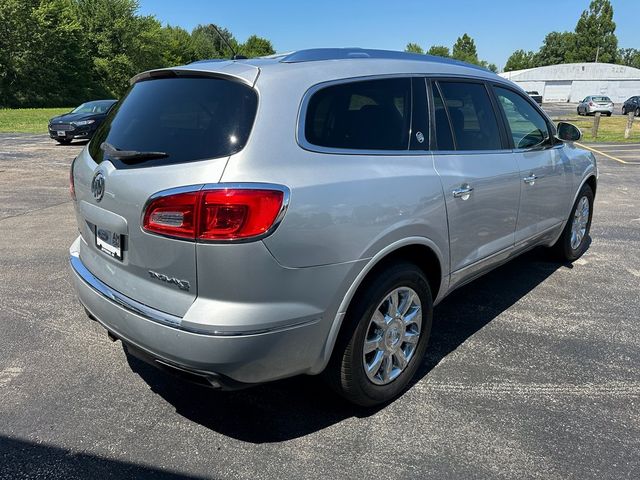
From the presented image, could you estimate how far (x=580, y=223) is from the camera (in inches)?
203

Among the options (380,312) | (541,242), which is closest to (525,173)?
→ (541,242)

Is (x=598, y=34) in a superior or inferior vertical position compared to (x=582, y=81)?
superior

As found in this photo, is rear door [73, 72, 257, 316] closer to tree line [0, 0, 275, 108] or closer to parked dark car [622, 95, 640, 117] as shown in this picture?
tree line [0, 0, 275, 108]

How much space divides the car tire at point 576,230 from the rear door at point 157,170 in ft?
12.4

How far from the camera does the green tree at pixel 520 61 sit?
118125 mm

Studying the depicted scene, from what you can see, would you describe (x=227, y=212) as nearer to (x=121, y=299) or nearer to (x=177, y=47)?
(x=121, y=299)

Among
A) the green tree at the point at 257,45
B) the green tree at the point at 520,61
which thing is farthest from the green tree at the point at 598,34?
the green tree at the point at 257,45

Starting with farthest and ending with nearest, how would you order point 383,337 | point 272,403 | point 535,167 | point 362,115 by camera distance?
1. point 535,167
2. point 272,403
3. point 383,337
4. point 362,115

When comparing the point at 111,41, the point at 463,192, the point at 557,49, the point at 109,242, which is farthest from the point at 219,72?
the point at 557,49

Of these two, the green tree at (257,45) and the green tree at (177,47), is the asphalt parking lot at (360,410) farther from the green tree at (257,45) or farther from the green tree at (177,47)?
the green tree at (257,45)

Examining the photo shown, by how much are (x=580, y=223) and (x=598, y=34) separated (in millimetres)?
109338

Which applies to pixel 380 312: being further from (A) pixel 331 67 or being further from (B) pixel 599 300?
(B) pixel 599 300

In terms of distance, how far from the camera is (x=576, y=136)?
4461 millimetres

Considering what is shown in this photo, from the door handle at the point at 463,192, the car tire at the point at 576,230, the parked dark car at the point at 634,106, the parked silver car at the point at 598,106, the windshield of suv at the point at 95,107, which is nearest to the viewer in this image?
the door handle at the point at 463,192
